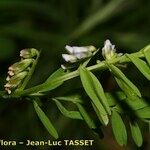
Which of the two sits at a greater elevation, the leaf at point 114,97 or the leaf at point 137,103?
the leaf at point 114,97

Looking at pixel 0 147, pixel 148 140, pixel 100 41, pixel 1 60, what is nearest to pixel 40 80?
pixel 1 60

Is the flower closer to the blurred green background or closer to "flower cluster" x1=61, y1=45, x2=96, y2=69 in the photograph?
"flower cluster" x1=61, y1=45, x2=96, y2=69

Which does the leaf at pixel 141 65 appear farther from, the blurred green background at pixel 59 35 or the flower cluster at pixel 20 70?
the blurred green background at pixel 59 35

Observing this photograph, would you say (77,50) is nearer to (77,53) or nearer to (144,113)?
(77,53)

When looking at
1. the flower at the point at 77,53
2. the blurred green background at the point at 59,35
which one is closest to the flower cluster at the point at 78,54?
the flower at the point at 77,53

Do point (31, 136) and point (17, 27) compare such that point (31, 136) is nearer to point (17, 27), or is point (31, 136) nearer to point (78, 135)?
point (78, 135)

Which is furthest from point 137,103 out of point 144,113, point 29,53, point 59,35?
point 59,35

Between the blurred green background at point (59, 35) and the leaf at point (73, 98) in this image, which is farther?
the blurred green background at point (59, 35)
